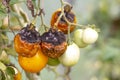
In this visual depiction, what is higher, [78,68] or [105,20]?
[105,20]

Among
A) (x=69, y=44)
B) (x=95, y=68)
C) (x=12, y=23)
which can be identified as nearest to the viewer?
(x=69, y=44)

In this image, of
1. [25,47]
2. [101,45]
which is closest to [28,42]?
[25,47]

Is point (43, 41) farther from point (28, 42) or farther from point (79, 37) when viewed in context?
point (79, 37)

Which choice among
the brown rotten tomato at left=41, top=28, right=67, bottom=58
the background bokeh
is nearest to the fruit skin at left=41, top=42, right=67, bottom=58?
the brown rotten tomato at left=41, top=28, right=67, bottom=58

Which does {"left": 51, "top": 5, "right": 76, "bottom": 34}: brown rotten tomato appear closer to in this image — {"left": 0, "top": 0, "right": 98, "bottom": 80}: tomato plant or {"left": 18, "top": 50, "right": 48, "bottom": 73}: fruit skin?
{"left": 0, "top": 0, "right": 98, "bottom": 80}: tomato plant

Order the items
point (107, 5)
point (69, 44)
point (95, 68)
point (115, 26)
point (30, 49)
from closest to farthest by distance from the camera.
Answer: point (30, 49) < point (69, 44) < point (95, 68) < point (107, 5) < point (115, 26)

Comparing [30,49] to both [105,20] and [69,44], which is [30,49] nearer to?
[69,44]

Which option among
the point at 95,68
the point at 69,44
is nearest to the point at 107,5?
the point at 95,68

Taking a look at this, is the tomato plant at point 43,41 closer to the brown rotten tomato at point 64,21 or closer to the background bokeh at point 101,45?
the brown rotten tomato at point 64,21
